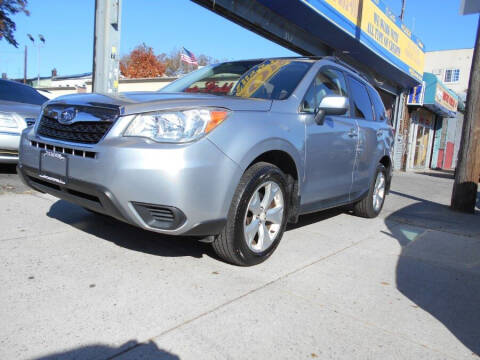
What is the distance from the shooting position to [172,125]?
258 cm

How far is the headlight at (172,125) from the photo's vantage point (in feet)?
8.40

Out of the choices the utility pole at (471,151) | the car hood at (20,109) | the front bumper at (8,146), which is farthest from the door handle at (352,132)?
the car hood at (20,109)

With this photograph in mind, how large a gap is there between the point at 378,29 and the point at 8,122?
10.4 m

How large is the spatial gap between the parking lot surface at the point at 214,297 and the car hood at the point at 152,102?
1.12 m

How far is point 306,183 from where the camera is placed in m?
3.62

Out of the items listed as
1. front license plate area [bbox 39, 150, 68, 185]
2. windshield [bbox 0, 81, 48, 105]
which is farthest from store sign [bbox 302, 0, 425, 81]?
front license plate area [bbox 39, 150, 68, 185]

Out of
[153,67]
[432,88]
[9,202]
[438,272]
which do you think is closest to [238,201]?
[438,272]

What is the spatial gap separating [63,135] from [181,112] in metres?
0.95

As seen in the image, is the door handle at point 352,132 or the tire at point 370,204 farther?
the tire at point 370,204

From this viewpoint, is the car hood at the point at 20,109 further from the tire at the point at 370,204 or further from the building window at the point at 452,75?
the building window at the point at 452,75

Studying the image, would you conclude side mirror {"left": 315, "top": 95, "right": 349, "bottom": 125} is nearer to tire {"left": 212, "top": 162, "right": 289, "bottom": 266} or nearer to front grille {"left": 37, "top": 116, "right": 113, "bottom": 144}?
tire {"left": 212, "top": 162, "right": 289, "bottom": 266}

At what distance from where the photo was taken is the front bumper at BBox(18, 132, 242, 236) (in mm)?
2484

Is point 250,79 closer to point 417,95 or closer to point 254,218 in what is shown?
point 254,218

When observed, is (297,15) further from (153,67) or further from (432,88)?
(153,67)
